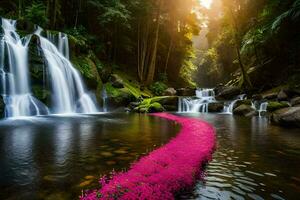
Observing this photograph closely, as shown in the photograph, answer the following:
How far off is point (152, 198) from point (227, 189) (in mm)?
1775

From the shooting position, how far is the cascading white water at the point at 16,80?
722 inches

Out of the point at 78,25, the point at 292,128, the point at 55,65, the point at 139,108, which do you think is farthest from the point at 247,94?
the point at 78,25

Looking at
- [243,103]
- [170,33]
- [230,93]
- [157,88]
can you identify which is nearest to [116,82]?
[157,88]

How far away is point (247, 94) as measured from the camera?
29.2 m

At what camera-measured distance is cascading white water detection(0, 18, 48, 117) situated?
60.2 ft

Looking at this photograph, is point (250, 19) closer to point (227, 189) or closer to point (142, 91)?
point (142, 91)

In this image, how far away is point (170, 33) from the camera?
42812 mm

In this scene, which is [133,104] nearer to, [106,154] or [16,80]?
[16,80]

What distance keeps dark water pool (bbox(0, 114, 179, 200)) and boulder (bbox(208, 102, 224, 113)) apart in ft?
51.9

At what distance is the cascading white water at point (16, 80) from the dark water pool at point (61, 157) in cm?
639

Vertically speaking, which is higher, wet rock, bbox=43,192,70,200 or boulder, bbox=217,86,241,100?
boulder, bbox=217,86,241,100

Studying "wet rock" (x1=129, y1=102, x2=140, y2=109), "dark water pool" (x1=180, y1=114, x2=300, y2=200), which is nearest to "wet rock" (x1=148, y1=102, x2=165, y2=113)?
"wet rock" (x1=129, y1=102, x2=140, y2=109)

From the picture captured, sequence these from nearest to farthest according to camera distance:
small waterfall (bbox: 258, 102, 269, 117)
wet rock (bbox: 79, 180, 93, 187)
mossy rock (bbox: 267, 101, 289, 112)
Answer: wet rock (bbox: 79, 180, 93, 187) → mossy rock (bbox: 267, 101, 289, 112) → small waterfall (bbox: 258, 102, 269, 117)

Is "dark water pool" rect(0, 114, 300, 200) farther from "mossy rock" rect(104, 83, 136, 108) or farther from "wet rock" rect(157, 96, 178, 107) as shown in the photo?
"wet rock" rect(157, 96, 178, 107)
